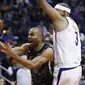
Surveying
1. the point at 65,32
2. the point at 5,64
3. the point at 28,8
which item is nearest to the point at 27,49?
the point at 65,32

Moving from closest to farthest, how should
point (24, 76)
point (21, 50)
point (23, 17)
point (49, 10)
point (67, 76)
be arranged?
point (49, 10)
point (67, 76)
point (21, 50)
point (24, 76)
point (23, 17)

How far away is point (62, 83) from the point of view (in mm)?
5684

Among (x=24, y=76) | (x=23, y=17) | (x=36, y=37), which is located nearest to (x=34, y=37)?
(x=36, y=37)

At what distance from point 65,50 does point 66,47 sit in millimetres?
44

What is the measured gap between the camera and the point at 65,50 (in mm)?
5539

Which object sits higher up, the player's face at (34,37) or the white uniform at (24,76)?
the player's face at (34,37)

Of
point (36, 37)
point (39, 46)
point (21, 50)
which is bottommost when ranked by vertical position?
point (21, 50)

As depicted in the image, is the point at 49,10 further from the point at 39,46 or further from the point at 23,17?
the point at 23,17

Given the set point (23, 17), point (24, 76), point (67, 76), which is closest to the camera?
point (67, 76)

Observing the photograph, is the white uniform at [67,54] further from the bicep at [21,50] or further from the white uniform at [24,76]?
the white uniform at [24,76]

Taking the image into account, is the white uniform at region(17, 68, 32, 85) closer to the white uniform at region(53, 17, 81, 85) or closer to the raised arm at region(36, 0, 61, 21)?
the white uniform at region(53, 17, 81, 85)

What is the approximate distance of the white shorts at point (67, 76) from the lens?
5.62 meters

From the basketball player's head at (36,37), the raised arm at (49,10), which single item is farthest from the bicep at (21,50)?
the raised arm at (49,10)

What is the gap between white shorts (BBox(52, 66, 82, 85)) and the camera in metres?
5.62
